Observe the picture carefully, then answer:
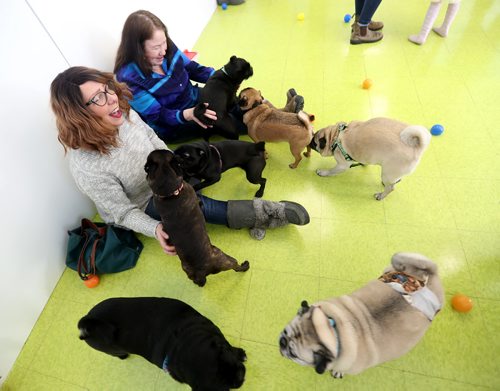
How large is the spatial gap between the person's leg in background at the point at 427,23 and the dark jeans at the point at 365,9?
0.73 m

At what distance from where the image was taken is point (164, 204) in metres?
1.79

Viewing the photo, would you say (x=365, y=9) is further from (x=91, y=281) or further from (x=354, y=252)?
(x=91, y=281)

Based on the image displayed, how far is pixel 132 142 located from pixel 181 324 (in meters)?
1.37

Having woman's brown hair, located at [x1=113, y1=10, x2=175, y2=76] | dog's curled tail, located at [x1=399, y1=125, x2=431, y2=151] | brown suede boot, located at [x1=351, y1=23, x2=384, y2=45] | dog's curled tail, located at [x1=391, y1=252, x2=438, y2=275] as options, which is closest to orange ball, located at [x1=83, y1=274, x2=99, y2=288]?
woman's brown hair, located at [x1=113, y1=10, x2=175, y2=76]

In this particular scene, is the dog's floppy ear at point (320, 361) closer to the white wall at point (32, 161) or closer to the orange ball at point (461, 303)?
the orange ball at point (461, 303)

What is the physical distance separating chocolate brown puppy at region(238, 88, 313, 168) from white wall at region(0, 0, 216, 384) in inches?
65.1

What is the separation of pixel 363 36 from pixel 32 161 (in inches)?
181

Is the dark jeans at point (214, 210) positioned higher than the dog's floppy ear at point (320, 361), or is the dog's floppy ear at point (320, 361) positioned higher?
the dog's floppy ear at point (320, 361)

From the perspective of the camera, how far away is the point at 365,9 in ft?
12.6

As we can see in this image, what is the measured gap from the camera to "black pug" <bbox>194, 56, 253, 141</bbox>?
292 cm

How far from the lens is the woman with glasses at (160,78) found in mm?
2348

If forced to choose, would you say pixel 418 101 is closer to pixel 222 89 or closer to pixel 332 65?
pixel 332 65

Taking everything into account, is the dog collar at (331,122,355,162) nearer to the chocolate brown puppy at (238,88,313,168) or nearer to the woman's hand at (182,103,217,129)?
the chocolate brown puppy at (238,88,313,168)

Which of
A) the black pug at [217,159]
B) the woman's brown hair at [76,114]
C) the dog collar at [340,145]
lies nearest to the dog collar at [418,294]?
the dog collar at [340,145]
